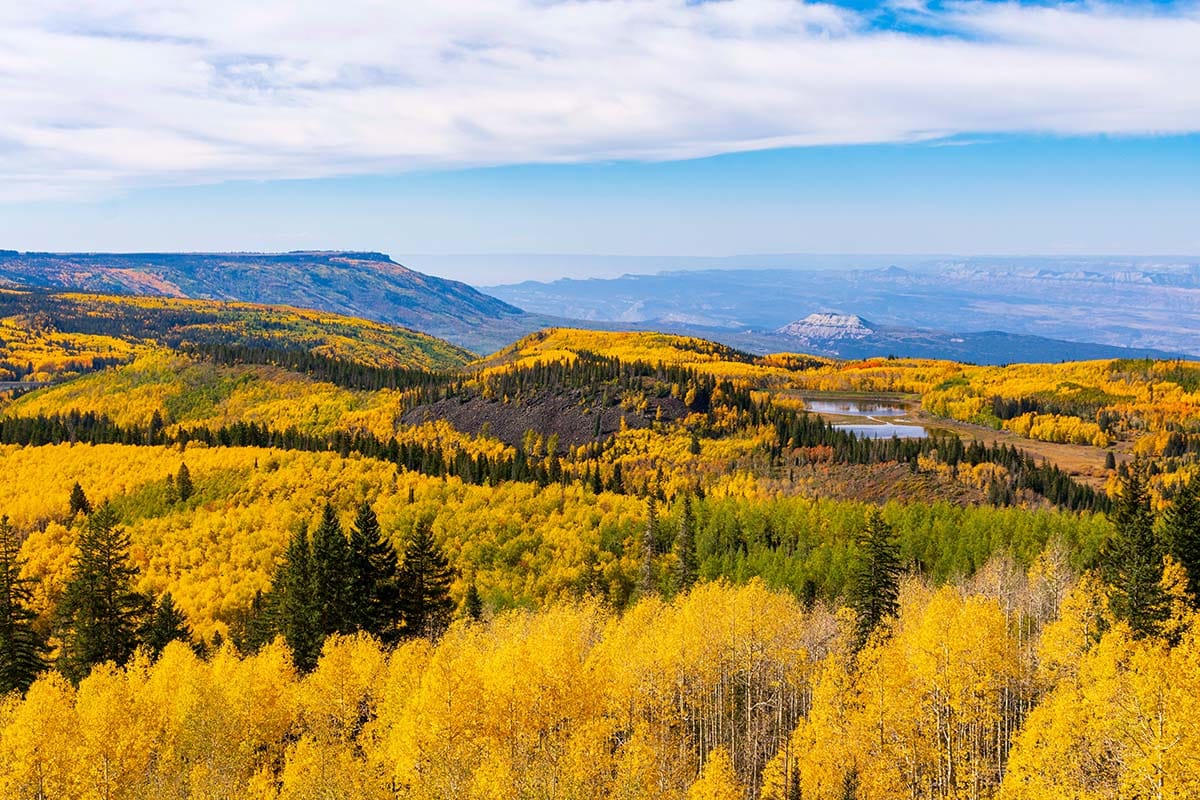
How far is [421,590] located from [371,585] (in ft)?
19.5

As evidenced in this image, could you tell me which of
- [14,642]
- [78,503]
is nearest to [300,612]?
A: [14,642]

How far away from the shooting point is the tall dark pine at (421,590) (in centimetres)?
8962

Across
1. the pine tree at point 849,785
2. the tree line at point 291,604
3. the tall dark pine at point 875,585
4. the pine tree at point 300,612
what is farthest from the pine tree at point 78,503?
the pine tree at point 849,785

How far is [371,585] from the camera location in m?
86.0

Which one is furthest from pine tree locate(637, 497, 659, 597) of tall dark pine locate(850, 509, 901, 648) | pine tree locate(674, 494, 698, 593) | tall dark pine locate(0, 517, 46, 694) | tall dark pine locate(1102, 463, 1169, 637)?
tall dark pine locate(0, 517, 46, 694)

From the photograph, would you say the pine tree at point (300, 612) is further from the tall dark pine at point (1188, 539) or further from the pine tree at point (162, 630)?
the tall dark pine at point (1188, 539)

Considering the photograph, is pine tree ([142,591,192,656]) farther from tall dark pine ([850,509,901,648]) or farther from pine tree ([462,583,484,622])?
tall dark pine ([850,509,901,648])

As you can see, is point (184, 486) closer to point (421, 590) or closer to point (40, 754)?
point (421, 590)

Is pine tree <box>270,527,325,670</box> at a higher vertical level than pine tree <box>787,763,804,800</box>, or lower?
higher

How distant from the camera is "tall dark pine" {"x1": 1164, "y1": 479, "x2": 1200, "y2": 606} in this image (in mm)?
76938

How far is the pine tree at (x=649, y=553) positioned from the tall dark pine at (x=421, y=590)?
3644 centimetres

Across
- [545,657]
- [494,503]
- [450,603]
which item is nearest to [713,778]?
[545,657]

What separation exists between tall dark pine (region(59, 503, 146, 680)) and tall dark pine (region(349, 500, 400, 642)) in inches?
908

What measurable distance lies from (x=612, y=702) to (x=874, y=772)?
1948 centimetres
